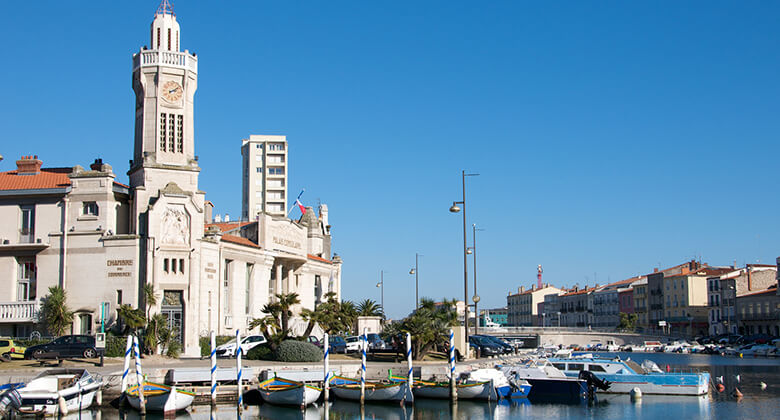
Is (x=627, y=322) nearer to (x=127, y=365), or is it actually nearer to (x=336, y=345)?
(x=336, y=345)

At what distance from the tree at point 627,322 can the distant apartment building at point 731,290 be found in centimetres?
1653

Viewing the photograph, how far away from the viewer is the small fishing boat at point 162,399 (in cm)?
3472

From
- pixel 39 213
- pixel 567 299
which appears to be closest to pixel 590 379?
pixel 39 213

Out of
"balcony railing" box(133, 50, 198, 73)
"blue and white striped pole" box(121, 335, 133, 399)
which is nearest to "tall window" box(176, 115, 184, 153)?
"balcony railing" box(133, 50, 198, 73)

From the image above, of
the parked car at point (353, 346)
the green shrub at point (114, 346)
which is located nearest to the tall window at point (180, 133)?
the green shrub at point (114, 346)

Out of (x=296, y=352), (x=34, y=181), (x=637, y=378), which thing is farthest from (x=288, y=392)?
(x=34, y=181)

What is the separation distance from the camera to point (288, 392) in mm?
37375

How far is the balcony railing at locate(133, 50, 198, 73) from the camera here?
54875mm

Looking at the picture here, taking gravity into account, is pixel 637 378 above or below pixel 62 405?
below

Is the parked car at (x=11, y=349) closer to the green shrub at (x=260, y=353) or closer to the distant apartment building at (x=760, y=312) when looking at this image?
the green shrub at (x=260, y=353)

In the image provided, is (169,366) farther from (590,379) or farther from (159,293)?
(590,379)

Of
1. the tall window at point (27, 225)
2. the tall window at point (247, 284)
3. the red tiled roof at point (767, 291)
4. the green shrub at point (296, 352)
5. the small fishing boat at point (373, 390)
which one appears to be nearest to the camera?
the small fishing boat at point (373, 390)

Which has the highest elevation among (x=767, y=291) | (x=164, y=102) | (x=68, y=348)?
(x=164, y=102)

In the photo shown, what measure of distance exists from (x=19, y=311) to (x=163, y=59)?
19.4 metres
